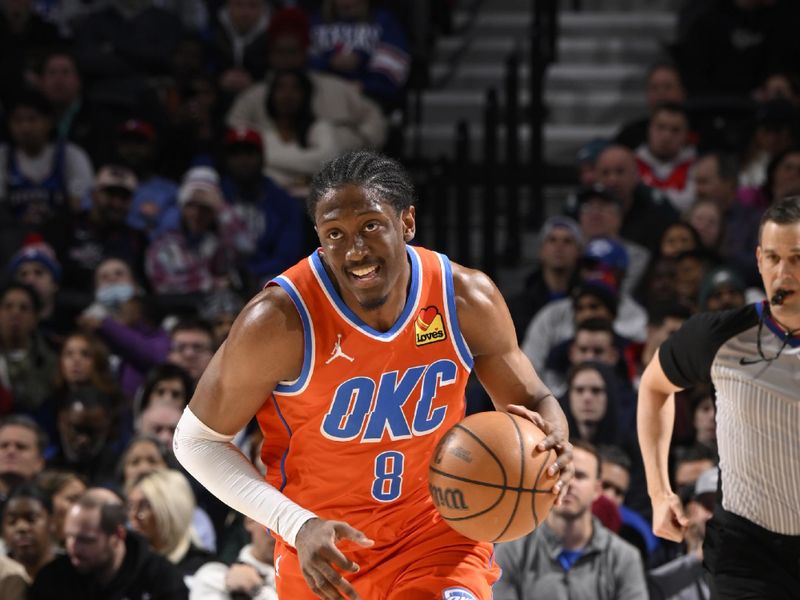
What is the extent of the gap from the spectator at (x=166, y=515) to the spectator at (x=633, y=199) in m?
3.61

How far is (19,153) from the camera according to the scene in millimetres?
10203

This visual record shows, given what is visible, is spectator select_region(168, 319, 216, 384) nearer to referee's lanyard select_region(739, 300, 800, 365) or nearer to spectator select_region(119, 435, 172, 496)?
spectator select_region(119, 435, 172, 496)

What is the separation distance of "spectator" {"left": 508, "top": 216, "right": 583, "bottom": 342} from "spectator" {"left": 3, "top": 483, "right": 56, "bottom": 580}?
3.14 m

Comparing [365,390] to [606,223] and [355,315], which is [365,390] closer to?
[355,315]

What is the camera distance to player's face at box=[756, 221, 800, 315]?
4.46 metres

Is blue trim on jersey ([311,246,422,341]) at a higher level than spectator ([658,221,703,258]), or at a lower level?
higher

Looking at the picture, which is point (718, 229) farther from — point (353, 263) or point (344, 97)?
point (353, 263)

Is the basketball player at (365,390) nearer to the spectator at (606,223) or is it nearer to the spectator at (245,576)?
the spectator at (245,576)

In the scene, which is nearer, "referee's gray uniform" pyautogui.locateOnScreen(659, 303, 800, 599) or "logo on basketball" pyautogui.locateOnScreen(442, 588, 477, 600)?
"logo on basketball" pyautogui.locateOnScreen(442, 588, 477, 600)

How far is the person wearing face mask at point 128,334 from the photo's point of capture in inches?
341

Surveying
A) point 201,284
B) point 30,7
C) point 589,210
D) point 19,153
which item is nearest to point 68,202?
point 19,153

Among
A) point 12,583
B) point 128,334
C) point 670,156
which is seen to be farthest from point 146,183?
point 12,583

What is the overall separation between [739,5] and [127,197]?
15.3 ft

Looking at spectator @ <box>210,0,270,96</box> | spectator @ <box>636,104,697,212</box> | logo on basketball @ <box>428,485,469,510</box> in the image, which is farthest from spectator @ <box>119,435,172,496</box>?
spectator @ <box>210,0,270,96</box>
